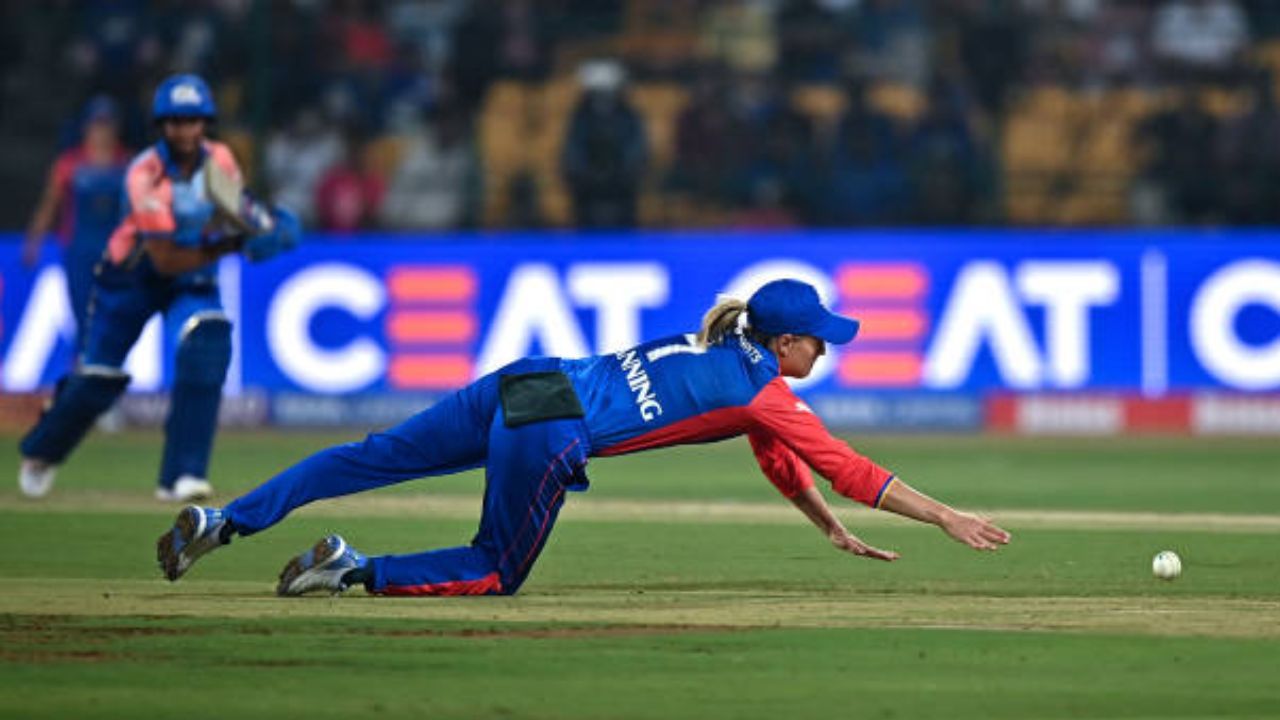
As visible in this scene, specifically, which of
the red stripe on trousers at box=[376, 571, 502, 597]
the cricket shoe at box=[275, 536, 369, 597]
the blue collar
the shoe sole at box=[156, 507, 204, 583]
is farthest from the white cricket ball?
the blue collar

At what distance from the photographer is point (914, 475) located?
54.0 feet

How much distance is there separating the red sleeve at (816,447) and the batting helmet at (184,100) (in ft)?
17.9

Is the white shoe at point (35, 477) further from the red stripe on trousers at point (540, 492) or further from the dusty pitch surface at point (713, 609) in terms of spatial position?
the red stripe on trousers at point (540, 492)

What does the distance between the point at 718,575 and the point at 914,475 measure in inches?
249

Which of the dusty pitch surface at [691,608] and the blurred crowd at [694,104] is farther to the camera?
the blurred crowd at [694,104]

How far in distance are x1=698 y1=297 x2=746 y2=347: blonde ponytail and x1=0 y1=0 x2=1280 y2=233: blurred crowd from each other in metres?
12.4

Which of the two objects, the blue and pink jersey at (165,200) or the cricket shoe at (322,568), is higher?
the blue and pink jersey at (165,200)

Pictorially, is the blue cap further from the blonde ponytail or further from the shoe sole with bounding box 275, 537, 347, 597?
the shoe sole with bounding box 275, 537, 347, 597

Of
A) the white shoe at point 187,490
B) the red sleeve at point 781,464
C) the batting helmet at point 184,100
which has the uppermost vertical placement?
the batting helmet at point 184,100

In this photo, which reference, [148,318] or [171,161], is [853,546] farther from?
[148,318]

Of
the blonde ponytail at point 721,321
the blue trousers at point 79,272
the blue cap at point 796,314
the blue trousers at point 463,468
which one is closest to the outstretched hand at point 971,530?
the blue cap at point 796,314

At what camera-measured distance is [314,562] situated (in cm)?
902

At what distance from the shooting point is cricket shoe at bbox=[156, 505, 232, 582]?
8969 mm

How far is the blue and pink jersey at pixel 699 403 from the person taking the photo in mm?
8695
